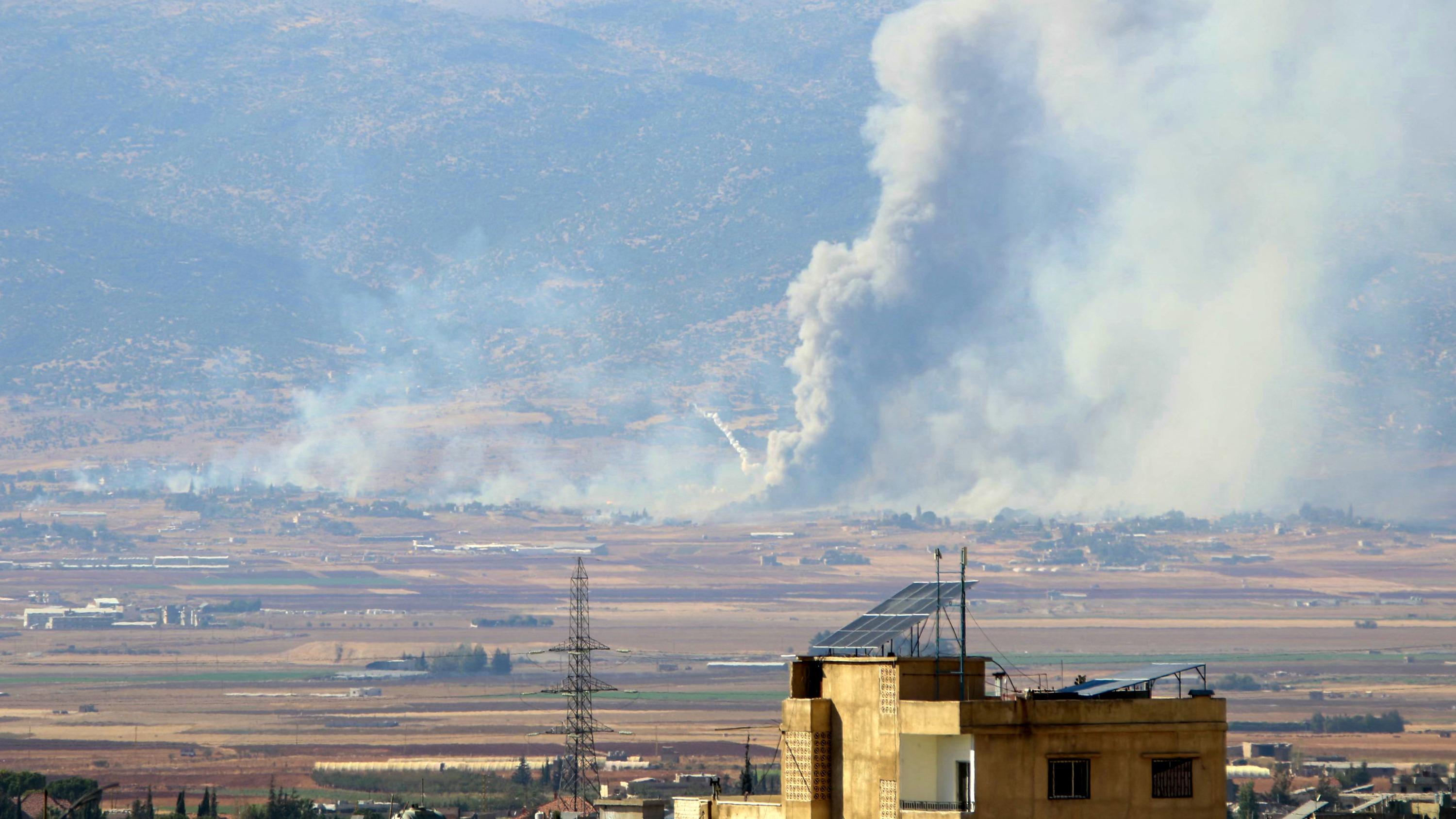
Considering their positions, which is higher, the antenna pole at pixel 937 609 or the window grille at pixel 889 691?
the antenna pole at pixel 937 609

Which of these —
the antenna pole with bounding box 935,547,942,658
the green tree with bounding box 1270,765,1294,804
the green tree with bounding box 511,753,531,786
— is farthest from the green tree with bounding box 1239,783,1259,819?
the antenna pole with bounding box 935,547,942,658

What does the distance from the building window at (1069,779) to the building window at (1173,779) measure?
32.7 inches

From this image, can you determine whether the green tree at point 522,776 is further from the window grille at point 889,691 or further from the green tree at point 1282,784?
the window grille at point 889,691

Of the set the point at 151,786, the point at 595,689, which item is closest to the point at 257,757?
the point at 151,786

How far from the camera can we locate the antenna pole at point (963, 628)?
28.7 metres

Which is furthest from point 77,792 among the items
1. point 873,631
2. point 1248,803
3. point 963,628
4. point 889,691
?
point 889,691

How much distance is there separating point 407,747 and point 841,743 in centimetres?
15973

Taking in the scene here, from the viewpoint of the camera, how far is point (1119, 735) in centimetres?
2792

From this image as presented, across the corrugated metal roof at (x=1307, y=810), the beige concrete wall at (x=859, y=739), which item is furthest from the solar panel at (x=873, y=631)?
the corrugated metal roof at (x=1307, y=810)

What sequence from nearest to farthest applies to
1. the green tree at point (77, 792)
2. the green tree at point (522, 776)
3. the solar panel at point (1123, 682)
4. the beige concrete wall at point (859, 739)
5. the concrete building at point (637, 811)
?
the beige concrete wall at point (859, 739) < the solar panel at point (1123, 682) < the concrete building at point (637, 811) < the green tree at point (77, 792) < the green tree at point (522, 776)

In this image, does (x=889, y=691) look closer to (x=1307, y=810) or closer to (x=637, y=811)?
(x=637, y=811)

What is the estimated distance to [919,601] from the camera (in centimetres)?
3225

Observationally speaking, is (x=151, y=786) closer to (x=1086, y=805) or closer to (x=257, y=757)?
(x=257, y=757)

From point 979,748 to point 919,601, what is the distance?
200 inches
